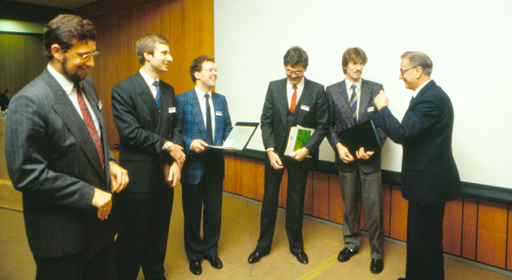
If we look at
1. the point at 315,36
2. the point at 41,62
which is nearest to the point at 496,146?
the point at 315,36

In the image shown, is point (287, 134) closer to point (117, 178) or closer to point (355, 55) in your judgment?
point (355, 55)

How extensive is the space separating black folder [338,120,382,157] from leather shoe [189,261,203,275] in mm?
1531

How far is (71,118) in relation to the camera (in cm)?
125

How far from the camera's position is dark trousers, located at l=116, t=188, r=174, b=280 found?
204 cm

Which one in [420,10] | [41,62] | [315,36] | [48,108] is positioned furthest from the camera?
[41,62]

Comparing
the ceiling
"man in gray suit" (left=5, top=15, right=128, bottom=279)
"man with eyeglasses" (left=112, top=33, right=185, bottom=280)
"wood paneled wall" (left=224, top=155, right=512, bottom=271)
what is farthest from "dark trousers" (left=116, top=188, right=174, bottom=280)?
the ceiling

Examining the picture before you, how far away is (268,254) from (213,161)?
3.20 feet

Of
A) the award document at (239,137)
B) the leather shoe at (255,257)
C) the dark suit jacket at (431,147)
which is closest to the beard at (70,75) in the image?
the award document at (239,137)

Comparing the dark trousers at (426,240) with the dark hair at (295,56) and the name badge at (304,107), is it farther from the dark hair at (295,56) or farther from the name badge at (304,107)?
the dark hair at (295,56)

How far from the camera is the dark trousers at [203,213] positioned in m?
2.53

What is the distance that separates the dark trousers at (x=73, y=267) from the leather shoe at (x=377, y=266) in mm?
1962

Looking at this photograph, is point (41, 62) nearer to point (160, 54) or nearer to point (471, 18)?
point (160, 54)

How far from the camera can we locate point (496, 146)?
2.49 meters

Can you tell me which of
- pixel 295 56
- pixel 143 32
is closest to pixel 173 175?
pixel 295 56
